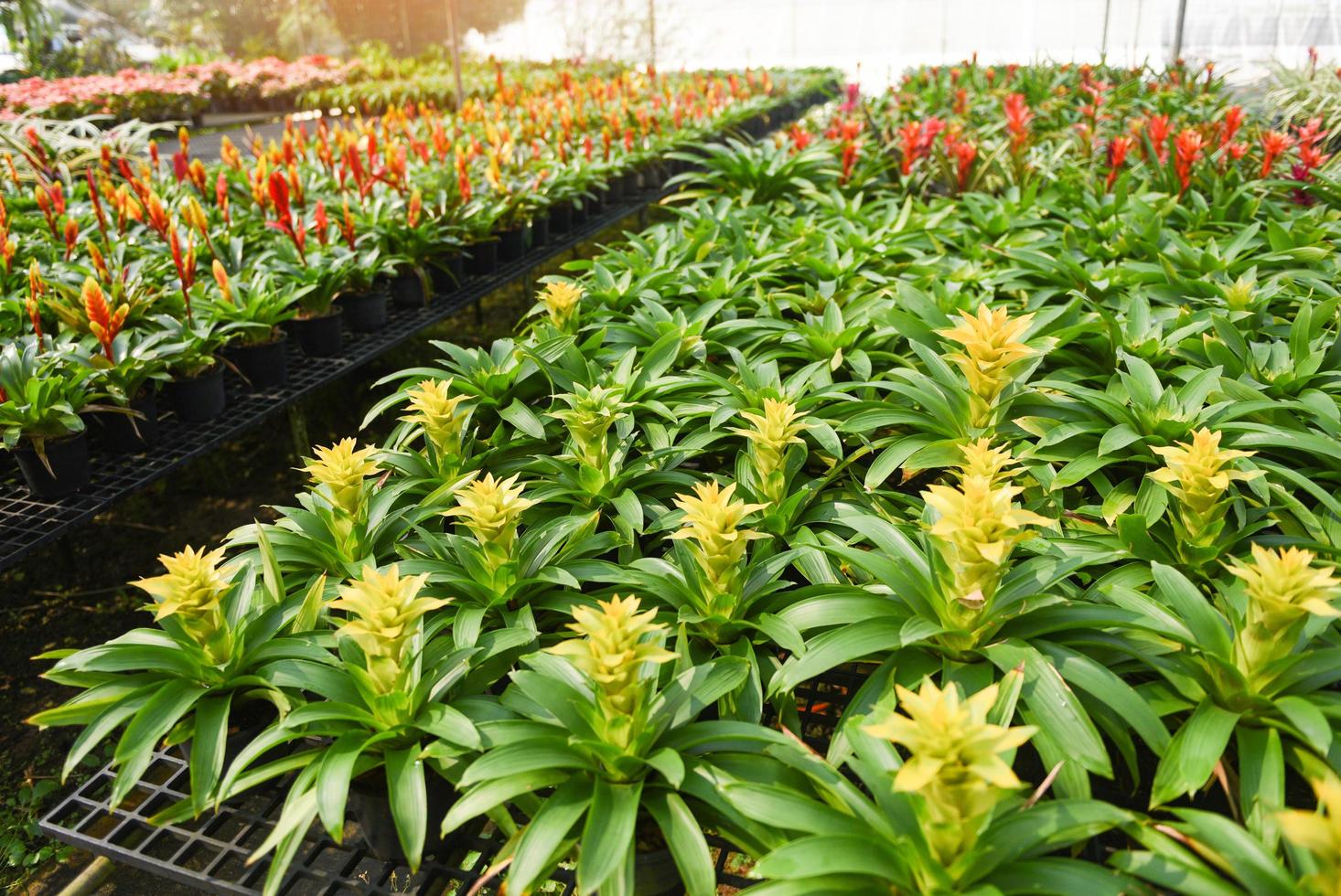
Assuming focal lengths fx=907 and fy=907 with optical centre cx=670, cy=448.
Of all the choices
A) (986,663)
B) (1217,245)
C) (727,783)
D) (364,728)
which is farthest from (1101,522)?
(1217,245)

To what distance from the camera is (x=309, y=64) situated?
14133mm

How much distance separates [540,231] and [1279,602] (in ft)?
13.4

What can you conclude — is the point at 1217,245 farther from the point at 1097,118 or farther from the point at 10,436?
the point at 10,436

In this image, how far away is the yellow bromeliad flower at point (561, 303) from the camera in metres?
2.32

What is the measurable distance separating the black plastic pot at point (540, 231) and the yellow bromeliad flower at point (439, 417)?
2.96 meters

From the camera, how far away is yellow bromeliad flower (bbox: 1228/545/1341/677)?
3.37ft

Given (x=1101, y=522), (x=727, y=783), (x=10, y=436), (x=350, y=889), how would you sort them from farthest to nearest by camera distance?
(x=10, y=436), (x=1101, y=522), (x=350, y=889), (x=727, y=783)

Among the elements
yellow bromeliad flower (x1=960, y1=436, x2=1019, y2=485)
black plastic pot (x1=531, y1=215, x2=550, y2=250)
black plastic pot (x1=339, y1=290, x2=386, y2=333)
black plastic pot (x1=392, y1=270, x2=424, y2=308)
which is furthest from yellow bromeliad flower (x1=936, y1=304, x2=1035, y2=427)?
black plastic pot (x1=531, y1=215, x2=550, y2=250)

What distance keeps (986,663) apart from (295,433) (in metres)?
2.58

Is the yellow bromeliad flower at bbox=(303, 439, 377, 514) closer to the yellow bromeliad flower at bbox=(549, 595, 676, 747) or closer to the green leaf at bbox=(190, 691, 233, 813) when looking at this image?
the green leaf at bbox=(190, 691, 233, 813)

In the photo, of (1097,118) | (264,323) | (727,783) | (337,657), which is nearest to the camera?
(727,783)

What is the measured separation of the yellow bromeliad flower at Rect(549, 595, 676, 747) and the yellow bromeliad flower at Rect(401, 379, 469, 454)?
756 mm

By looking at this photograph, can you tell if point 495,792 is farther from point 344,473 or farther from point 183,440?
point 183,440

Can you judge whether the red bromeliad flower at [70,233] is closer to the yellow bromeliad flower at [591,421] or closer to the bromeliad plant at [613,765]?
the yellow bromeliad flower at [591,421]
